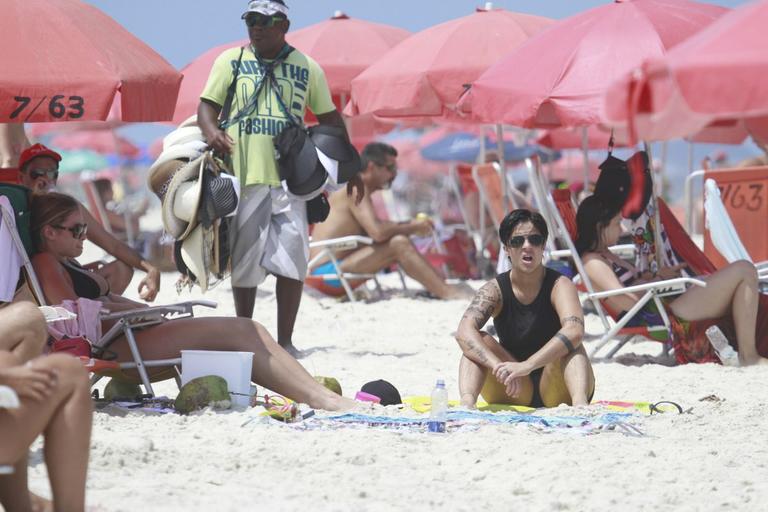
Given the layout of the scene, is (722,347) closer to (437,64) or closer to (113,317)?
(113,317)

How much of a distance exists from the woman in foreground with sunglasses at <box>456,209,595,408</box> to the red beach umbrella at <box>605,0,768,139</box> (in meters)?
2.11

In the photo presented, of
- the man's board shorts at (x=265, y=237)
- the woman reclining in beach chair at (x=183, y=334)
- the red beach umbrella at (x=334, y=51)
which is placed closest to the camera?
the woman reclining in beach chair at (x=183, y=334)

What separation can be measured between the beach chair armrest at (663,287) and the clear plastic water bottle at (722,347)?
9.6 inches

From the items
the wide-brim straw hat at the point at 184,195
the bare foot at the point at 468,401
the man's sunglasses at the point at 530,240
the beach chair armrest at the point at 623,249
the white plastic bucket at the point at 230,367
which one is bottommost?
the bare foot at the point at 468,401

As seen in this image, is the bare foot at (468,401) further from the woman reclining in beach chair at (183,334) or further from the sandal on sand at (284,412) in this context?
the sandal on sand at (284,412)

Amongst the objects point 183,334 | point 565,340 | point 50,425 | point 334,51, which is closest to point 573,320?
point 565,340

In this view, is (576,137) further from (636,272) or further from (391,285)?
(636,272)

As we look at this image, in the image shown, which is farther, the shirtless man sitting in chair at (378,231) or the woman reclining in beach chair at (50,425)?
the shirtless man sitting in chair at (378,231)

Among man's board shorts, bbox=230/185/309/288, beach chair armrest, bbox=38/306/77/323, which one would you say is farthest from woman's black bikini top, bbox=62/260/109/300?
man's board shorts, bbox=230/185/309/288

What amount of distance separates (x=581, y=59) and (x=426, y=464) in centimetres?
311

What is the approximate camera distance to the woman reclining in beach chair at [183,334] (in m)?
4.89

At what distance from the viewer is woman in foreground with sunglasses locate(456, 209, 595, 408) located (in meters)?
5.08

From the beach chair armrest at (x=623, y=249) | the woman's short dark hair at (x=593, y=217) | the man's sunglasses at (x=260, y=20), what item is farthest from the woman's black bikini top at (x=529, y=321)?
the beach chair armrest at (x=623, y=249)

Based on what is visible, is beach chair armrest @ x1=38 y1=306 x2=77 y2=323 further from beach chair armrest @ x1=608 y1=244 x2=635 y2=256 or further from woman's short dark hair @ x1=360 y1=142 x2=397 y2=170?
woman's short dark hair @ x1=360 y1=142 x2=397 y2=170
